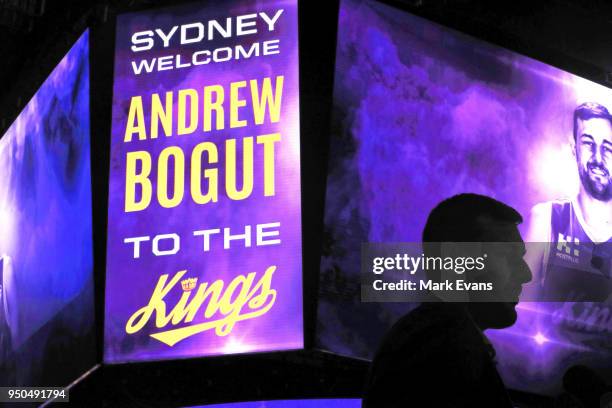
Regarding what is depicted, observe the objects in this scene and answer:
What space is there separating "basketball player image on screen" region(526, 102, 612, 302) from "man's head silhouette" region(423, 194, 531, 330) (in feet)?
21.6

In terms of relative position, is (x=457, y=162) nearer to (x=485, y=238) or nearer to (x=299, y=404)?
(x=299, y=404)

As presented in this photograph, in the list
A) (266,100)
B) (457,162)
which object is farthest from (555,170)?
(266,100)

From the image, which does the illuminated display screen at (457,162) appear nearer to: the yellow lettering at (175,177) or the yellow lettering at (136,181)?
the yellow lettering at (175,177)

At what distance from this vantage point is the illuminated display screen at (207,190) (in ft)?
30.6

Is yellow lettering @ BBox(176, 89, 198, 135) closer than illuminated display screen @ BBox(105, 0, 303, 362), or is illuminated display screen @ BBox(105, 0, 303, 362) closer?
illuminated display screen @ BBox(105, 0, 303, 362)

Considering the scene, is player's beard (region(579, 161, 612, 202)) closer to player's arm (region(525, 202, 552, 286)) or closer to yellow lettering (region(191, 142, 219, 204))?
player's arm (region(525, 202, 552, 286))

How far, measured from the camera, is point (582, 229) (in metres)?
11.3

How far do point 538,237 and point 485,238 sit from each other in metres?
7.16

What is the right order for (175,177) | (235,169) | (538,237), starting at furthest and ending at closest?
(538,237)
(175,177)
(235,169)

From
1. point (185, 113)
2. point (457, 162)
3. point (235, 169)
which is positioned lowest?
point (235, 169)

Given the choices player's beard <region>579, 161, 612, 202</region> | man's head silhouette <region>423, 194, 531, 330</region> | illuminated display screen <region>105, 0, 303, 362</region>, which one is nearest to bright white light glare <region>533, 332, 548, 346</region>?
player's beard <region>579, 161, 612, 202</region>

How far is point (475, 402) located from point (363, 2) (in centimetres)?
777

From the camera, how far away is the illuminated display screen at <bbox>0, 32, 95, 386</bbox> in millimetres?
10062

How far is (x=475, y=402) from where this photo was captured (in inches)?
123
